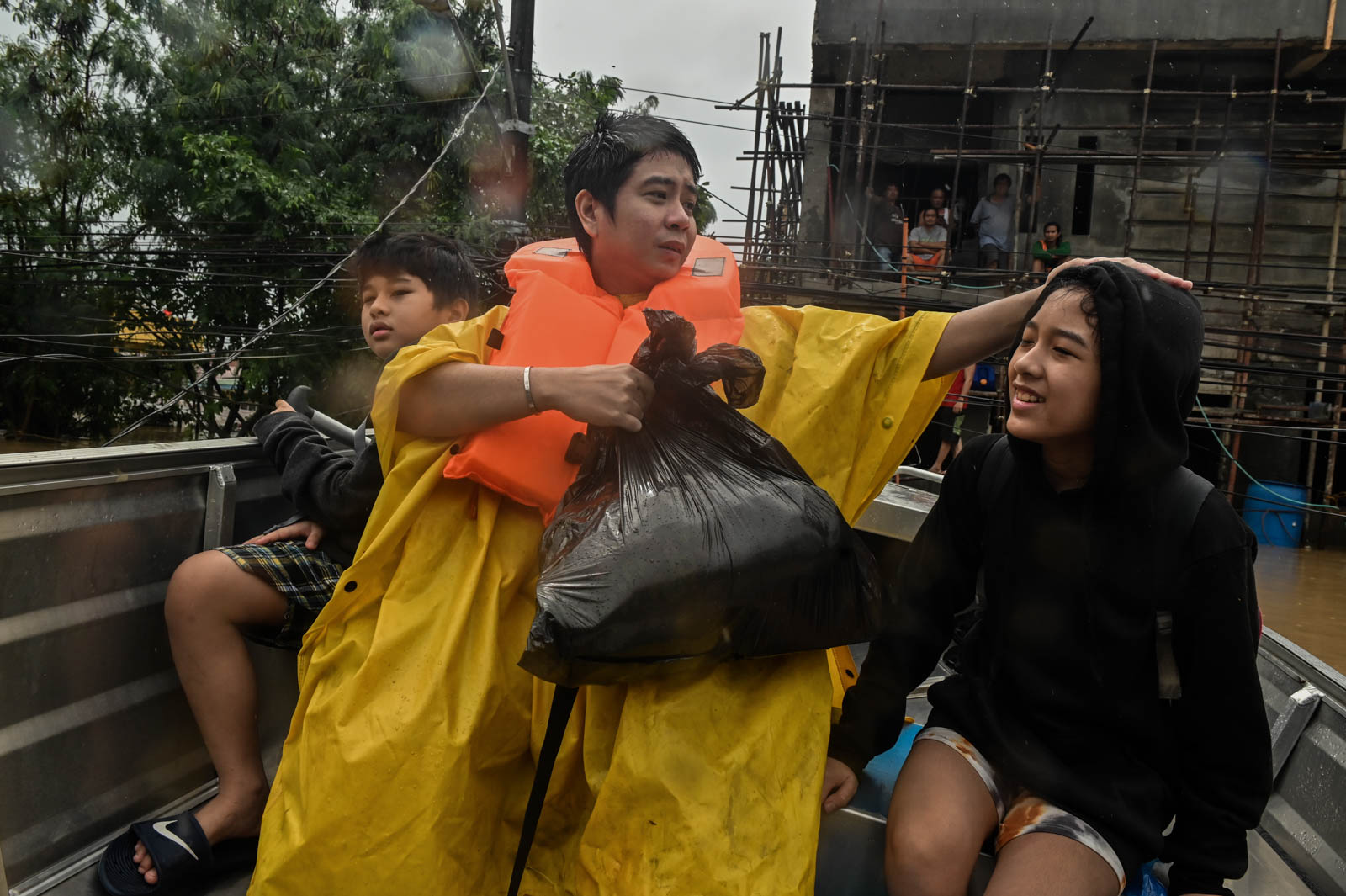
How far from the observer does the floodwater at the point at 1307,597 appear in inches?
353

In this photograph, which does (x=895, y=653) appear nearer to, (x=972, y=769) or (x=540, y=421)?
(x=972, y=769)

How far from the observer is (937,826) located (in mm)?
1441

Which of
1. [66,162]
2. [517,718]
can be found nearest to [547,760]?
[517,718]

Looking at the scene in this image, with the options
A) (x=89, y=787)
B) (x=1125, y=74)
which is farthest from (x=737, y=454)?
(x=1125, y=74)

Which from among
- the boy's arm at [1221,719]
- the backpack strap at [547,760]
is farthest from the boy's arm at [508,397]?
the boy's arm at [1221,719]

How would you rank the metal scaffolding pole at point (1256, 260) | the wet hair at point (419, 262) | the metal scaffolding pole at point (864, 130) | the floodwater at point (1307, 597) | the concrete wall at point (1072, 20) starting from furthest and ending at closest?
the concrete wall at point (1072, 20) < the metal scaffolding pole at point (864, 130) < the metal scaffolding pole at point (1256, 260) < the floodwater at point (1307, 597) < the wet hair at point (419, 262)

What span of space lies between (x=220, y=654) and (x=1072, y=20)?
45.5 ft

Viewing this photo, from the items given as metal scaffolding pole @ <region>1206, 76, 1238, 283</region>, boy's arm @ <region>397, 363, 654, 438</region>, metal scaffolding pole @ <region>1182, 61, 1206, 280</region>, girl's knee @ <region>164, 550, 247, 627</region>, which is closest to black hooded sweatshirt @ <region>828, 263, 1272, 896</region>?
boy's arm @ <region>397, 363, 654, 438</region>

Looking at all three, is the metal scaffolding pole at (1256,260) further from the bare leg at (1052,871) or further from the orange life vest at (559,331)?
the bare leg at (1052,871)

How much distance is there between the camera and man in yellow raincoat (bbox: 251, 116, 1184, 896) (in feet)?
4.35

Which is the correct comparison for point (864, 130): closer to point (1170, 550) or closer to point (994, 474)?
point (994, 474)

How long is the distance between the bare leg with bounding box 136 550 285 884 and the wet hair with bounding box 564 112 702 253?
1.10 m

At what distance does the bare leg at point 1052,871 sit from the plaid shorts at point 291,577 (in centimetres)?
149

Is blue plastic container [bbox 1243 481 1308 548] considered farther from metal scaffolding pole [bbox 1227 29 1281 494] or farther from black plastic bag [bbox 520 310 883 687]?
black plastic bag [bbox 520 310 883 687]
